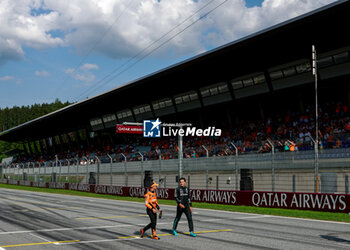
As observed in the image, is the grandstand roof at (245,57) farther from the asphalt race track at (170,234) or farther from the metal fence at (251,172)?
the asphalt race track at (170,234)

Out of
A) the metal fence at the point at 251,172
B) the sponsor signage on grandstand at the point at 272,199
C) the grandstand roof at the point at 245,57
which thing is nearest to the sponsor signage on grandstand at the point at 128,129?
the grandstand roof at the point at 245,57

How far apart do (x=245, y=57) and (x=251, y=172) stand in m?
13.1

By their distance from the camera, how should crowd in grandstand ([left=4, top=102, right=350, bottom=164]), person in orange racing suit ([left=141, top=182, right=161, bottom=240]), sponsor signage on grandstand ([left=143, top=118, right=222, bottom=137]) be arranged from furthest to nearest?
sponsor signage on grandstand ([left=143, top=118, right=222, bottom=137]), crowd in grandstand ([left=4, top=102, right=350, bottom=164]), person in orange racing suit ([left=141, top=182, right=161, bottom=240])

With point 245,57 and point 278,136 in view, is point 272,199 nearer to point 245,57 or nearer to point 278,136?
point 278,136

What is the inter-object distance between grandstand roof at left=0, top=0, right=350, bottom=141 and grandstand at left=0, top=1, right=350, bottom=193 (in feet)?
0.21

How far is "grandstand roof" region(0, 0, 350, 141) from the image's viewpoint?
2734 centimetres

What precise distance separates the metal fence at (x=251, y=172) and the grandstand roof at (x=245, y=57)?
9252mm

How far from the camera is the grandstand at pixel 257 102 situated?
76.8ft

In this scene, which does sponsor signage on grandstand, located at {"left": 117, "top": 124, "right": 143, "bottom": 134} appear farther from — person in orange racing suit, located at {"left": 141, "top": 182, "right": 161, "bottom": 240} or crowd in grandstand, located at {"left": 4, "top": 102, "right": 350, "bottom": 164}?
person in orange racing suit, located at {"left": 141, "top": 182, "right": 161, "bottom": 240}

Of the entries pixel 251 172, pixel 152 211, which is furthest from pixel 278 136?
pixel 152 211

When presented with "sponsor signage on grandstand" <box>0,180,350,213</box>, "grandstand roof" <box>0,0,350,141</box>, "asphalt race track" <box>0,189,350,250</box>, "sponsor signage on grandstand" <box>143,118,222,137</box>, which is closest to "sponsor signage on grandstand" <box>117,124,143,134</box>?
"sponsor signage on grandstand" <box>143,118,222,137</box>

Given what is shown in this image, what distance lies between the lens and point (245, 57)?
34125 mm

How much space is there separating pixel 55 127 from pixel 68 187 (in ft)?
106

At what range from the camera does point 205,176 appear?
27578 millimetres
